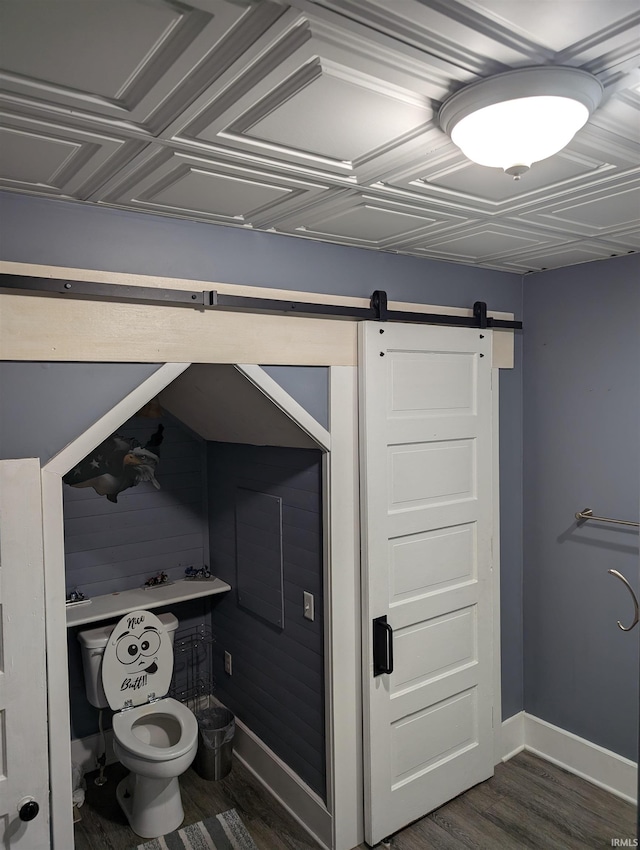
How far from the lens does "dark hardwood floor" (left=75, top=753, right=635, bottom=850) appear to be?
268 centimetres

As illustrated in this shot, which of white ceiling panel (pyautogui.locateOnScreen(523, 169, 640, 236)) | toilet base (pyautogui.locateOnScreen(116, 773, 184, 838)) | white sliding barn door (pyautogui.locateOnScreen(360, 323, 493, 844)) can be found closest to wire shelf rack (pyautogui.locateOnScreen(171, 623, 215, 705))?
toilet base (pyautogui.locateOnScreen(116, 773, 184, 838))

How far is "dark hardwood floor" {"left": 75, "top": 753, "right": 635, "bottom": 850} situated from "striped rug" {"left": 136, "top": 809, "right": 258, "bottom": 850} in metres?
0.05

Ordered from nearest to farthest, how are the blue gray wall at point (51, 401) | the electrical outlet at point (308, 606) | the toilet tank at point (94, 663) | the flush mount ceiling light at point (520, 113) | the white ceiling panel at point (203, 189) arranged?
the flush mount ceiling light at point (520, 113) < the white ceiling panel at point (203, 189) < the blue gray wall at point (51, 401) < the electrical outlet at point (308, 606) < the toilet tank at point (94, 663)

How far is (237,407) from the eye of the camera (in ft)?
9.11

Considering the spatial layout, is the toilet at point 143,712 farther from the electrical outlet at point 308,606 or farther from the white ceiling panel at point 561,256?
the white ceiling panel at point 561,256

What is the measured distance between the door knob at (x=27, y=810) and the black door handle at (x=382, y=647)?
135 centimetres

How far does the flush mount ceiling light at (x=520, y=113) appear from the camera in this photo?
1185mm

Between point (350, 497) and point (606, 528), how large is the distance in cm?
132

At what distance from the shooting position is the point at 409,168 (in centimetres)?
169

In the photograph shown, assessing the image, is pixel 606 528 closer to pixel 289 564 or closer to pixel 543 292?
pixel 543 292

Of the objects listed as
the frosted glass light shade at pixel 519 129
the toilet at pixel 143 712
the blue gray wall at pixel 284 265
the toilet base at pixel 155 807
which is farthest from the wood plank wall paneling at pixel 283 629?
the frosted glass light shade at pixel 519 129

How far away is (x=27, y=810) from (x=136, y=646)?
1.27 m

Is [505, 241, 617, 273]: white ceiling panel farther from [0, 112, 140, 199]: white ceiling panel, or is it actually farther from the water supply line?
the water supply line

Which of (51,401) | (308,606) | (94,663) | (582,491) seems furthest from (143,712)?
(582,491)
